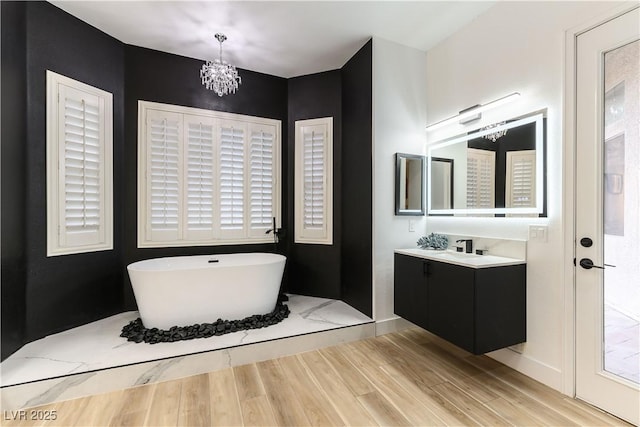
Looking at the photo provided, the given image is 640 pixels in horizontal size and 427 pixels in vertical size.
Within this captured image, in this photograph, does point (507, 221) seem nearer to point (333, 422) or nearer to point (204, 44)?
point (333, 422)

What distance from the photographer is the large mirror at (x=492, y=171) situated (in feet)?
7.02

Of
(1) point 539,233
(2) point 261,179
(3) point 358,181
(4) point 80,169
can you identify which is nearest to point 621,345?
(1) point 539,233

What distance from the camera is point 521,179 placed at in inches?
87.4

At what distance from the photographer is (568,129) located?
1.95 m

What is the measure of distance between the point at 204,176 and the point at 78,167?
1.15 meters

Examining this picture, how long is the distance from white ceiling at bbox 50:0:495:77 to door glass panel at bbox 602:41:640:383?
1258 mm

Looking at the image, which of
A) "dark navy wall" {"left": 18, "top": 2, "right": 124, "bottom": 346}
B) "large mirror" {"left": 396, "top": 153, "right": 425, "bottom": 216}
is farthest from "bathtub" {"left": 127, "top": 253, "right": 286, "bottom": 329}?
"large mirror" {"left": 396, "top": 153, "right": 425, "bottom": 216}

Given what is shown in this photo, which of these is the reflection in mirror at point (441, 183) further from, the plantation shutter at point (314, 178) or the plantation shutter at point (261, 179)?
the plantation shutter at point (261, 179)

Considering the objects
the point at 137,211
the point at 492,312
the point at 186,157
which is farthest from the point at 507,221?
the point at 137,211

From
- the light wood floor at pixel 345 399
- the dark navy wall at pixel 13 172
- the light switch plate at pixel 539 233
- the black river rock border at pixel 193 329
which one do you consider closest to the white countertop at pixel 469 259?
the light switch plate at pixel 539 233

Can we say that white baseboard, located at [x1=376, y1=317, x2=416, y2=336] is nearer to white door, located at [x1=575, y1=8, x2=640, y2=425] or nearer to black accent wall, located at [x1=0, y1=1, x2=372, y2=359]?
black accent wall, located at [x1=0, y1=1, x2=372, y2=359]

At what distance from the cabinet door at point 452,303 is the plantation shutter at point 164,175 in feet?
9.09

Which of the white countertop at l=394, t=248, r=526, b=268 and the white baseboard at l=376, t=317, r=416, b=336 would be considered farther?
the white baseboard at l=376, t=317, r=416, b=336

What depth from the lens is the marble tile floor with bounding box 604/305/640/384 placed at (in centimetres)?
168
